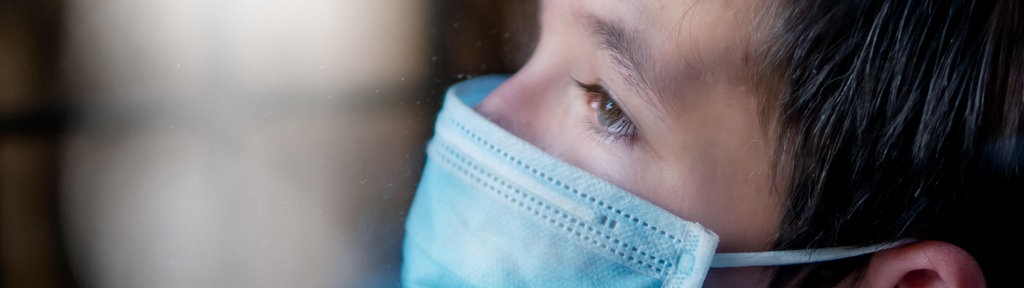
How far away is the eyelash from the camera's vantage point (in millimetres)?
640

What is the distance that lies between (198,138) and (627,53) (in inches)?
11.4

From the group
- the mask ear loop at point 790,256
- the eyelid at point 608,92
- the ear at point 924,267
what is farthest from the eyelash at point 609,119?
the ear at point 924,267

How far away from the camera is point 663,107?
625mm

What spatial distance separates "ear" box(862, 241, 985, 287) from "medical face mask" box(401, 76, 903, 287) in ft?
0.29

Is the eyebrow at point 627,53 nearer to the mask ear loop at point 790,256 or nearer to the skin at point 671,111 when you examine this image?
the skin at point 671,111

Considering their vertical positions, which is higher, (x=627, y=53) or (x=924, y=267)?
(x=627, y=53)

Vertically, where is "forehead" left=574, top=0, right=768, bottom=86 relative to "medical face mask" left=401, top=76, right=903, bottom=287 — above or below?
above

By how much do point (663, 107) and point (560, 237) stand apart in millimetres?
112

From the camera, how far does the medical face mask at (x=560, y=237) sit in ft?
2.09

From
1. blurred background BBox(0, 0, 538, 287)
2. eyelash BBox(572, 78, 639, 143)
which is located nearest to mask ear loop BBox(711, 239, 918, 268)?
eyelash BBox(572, 78, 639, 143)

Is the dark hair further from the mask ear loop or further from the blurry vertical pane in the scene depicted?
the blurry vertical pane

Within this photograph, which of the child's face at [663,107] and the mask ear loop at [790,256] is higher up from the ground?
the child's face at [663,107]

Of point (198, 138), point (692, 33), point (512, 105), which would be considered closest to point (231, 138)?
point (198, 138)

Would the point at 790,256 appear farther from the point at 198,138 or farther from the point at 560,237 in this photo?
the point at 198,138
